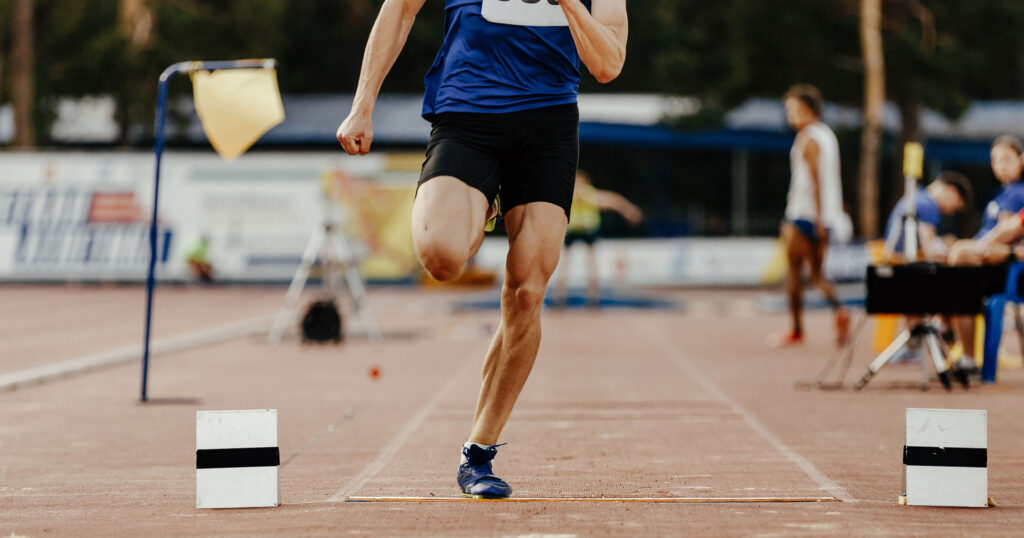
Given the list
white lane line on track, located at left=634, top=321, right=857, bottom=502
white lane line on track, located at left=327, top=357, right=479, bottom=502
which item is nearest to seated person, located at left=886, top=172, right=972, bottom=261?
white lane line on track, located at left=634, top=321, right=857, bottom=502

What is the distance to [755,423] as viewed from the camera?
7.70m

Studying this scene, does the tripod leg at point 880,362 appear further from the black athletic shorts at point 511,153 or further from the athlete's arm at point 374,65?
the athlete's arm at point 374,65

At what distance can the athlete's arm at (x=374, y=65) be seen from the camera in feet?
16.5

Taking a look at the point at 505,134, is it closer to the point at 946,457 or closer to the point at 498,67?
the point at 498,67

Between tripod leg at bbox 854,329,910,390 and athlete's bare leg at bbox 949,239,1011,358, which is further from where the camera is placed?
athlete's bare leg at bbox 949,239,1011,358

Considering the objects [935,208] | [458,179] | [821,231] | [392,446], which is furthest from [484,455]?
[821,231]

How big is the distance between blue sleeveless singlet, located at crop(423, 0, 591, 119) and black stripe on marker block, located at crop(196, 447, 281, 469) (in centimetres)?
135

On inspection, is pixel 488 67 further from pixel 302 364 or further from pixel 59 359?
pixel 59 359

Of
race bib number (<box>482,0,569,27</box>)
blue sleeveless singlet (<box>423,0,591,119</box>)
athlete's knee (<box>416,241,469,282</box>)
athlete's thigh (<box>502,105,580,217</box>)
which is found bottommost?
athlete's knee (<box>416,241,469,282</box>)

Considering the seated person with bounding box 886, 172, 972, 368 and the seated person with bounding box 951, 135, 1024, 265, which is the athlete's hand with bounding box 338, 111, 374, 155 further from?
the seated person with bounding box 886, 172, 972, 368

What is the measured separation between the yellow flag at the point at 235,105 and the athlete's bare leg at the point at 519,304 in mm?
3727

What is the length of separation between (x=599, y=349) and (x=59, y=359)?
4905 millimetres

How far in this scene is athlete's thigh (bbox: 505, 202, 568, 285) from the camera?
5.04m

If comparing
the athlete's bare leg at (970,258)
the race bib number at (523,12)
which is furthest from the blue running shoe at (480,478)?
the athlete's bare leg at (970,258)
